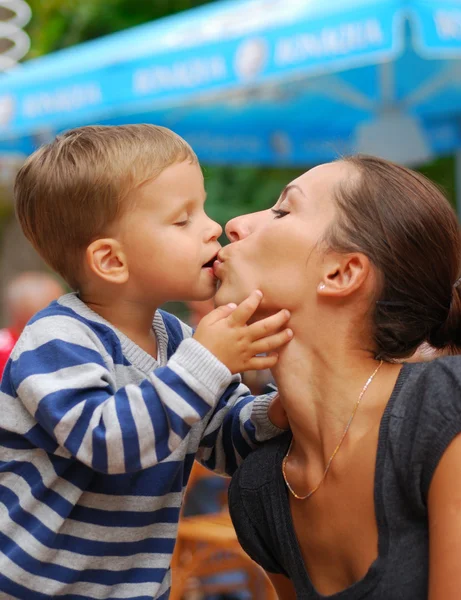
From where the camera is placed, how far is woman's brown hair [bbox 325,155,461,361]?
1.86 meters

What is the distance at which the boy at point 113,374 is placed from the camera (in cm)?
172

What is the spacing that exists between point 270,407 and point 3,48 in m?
9.02

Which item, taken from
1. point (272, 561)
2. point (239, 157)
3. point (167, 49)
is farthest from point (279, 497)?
→ point (239, 157)

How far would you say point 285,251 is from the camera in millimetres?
1915

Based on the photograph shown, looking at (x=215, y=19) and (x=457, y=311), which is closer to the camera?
(x=457, y=311)

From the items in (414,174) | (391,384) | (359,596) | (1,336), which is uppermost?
(414,174)

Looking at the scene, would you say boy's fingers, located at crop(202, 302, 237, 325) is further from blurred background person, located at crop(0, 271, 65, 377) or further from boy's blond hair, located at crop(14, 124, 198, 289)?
blurred background person, located at crop(0, 271, 65, 377)

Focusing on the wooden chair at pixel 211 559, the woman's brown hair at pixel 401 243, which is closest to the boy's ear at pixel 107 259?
the woman's brown hair at pixel 401 243

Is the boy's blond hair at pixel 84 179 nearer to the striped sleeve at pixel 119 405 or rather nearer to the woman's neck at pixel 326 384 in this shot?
the striped sleeve at pixel 119 405

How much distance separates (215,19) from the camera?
5.20 m

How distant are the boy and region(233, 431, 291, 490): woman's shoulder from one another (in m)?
0.04

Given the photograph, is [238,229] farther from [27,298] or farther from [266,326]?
[27,298]

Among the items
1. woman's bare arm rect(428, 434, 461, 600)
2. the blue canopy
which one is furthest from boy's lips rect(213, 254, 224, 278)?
the blue canopy

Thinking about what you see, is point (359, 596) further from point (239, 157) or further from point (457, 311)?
point (239, 157)
